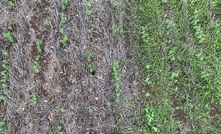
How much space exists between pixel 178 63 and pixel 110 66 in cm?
81

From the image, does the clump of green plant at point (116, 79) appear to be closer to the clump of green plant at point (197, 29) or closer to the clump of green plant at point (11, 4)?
the clump of green plant at point (197, 29)

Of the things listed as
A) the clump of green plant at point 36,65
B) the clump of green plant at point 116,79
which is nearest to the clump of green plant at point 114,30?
the clump of green plant at point 116,79

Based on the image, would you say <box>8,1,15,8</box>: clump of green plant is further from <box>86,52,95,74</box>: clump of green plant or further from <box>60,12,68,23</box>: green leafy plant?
<box>86,52,95,74</box>: clump of green plant

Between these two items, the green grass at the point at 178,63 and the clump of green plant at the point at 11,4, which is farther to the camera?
the green grass at the point at 178,63

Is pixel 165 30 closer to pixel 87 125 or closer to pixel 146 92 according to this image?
pixel 146 92

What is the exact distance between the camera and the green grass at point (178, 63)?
2789 mm

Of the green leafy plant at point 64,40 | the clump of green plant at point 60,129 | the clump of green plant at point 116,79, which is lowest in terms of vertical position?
the clump of green plant at point 60,129

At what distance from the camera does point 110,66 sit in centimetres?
278

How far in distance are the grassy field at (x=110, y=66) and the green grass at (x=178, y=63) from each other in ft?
0.04

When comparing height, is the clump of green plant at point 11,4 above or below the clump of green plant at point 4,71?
above

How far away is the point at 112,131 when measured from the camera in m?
2.76

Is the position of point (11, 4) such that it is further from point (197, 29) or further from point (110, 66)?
point (197, 29)

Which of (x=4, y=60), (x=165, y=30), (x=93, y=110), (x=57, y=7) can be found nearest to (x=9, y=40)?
(x=4, y=60)

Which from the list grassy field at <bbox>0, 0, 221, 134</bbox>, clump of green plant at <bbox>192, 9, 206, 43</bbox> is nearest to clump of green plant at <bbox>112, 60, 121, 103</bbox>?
grassy field at <bbox>0, 0, 221, 134</bbox>
